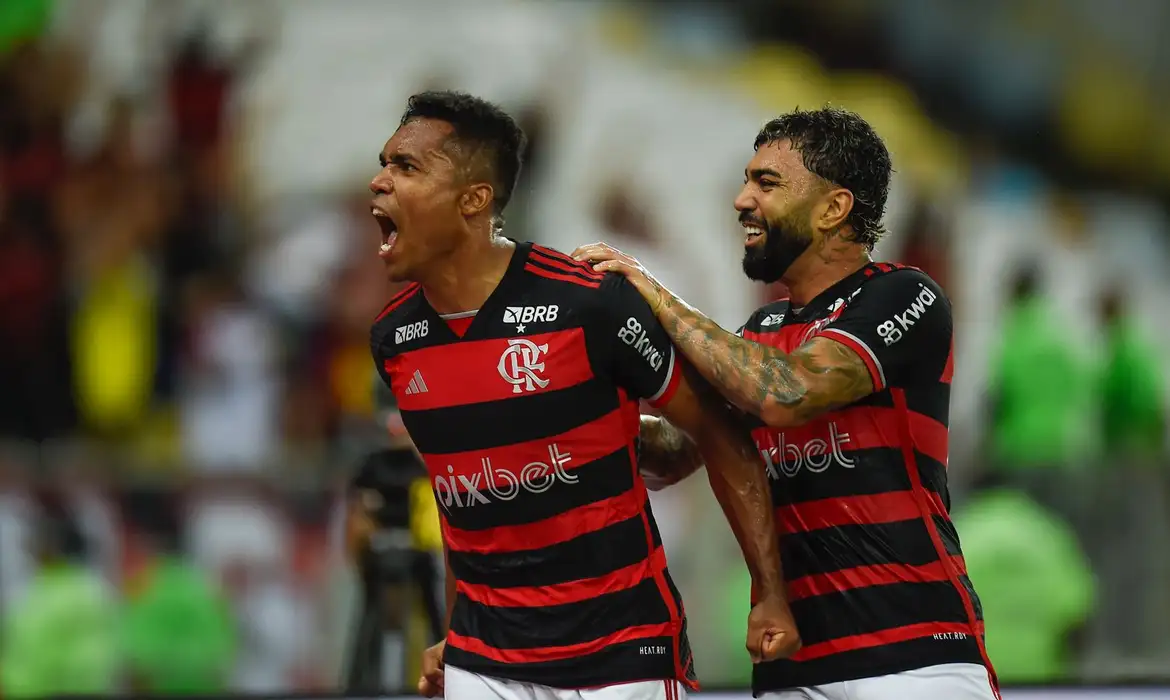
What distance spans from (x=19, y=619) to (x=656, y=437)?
4237 mm

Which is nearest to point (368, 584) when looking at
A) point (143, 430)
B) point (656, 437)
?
point (656, 437)

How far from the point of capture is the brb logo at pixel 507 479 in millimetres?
2811

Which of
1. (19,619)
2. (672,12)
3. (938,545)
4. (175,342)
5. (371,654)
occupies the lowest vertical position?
(19,619)

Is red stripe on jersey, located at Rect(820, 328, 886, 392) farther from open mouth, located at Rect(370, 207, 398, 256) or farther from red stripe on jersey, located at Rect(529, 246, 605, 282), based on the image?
open mouth, located at Rect(370, 207, 398, 256)

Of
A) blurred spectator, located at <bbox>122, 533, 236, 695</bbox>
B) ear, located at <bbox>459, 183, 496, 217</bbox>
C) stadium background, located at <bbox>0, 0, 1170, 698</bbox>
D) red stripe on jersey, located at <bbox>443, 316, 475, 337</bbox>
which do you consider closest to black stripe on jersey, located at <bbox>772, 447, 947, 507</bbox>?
red stripe on jersey, located at <bbox>443, 316, 475, 337</bbox>

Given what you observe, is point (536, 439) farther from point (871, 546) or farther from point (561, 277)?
point (871, 546)

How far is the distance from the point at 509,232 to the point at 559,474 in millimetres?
4907

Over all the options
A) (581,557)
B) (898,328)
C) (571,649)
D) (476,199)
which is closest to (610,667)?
(571,649)

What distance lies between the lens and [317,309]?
7.94 metres

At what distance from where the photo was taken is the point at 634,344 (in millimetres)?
2816

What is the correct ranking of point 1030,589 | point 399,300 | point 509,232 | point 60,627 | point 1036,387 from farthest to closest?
point 509,232, point 1036,387, point 60,627, point 1030,589, point 399,300

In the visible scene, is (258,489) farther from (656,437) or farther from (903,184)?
(903,184)

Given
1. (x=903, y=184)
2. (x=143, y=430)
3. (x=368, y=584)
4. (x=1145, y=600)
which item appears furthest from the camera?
(x=903, y=184)

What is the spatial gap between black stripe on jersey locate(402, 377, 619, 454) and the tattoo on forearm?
0.20m
